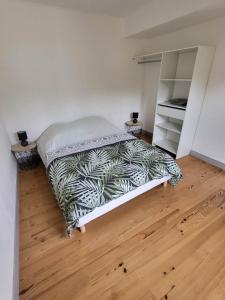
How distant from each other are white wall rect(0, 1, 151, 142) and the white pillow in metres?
0.29

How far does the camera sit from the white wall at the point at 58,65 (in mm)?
2078

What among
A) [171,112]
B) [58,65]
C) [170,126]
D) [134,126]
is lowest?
[134,126]

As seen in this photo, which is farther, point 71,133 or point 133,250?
point 71,133

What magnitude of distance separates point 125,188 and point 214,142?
169cm

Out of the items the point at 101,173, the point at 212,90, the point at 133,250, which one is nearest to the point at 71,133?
the point at 101,173

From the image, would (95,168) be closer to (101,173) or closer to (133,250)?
(101,173)

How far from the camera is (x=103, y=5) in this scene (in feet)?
7.00

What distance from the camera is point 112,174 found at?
161 centimetres

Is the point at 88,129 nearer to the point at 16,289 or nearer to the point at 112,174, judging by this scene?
the point at 112,174

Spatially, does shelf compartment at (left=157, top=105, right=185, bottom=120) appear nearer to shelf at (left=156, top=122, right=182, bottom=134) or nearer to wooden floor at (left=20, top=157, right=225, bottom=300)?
shelf at (left=156, top=122, right=182, bottom=134)

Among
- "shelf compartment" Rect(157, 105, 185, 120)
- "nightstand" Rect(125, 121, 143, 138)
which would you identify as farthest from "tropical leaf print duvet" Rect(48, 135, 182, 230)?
"nightstand" Rect(125, 121, 143, 138)

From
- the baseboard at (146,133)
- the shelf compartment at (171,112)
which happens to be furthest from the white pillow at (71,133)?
the baseboard at (146,133)

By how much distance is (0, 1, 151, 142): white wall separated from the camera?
208 centimetres

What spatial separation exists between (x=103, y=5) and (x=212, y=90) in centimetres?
186
